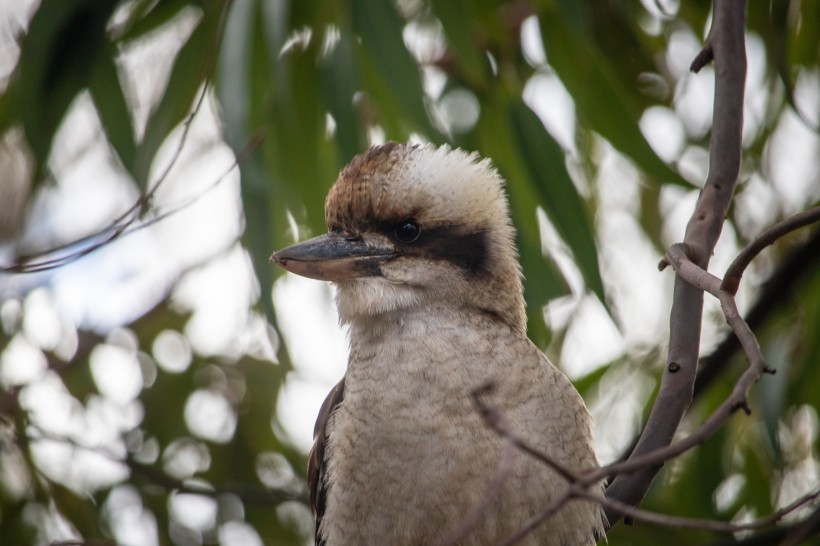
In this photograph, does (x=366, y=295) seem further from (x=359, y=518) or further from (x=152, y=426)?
(x=152, y=426)

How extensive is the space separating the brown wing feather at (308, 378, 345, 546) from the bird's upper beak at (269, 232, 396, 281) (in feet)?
0.67

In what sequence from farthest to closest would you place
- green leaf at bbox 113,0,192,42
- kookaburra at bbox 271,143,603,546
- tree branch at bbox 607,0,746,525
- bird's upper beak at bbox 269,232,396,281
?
1. green leaf at bbox 113,0,192,42
2. bird's upper beak at bbox 269,232,396,281
3. kookaburra at bbox 271,143,603,546
4. tree branch at bbox 607,0,746,525

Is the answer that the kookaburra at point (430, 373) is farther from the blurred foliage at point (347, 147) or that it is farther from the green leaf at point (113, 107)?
the green leaf at point (113, 107)

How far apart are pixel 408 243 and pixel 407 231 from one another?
0.07 ft

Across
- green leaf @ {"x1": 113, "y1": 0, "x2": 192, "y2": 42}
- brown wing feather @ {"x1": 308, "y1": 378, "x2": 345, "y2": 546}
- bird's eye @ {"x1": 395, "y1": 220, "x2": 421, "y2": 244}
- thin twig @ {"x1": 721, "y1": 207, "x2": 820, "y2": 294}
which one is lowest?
brown wing feather @ {"x1": 308, "y1": 378, "x2": 345, "y2": 546}

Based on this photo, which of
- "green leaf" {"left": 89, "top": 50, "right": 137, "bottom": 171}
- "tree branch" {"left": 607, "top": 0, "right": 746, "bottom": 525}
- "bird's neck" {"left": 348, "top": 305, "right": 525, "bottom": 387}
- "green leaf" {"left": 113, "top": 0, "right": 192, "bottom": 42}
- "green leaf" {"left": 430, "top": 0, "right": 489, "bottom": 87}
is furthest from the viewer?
"green leaf" {"left": 113, "top": 0, "right": 192, "bottom": 42}

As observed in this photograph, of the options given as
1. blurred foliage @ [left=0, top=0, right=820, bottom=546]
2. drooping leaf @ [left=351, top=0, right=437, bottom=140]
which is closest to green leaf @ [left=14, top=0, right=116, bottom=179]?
blurred foliage @ [left=0, top=0, right=820, bottom=546]

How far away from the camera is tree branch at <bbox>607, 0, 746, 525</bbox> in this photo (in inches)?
62.8

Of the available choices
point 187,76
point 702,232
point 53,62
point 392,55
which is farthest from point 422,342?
point 53,62

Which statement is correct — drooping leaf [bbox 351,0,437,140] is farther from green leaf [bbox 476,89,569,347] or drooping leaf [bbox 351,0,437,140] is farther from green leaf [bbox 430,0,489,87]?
green leaf [bbox 476,89,569,347]

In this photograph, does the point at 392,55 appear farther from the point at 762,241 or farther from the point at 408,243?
the point at 762,241

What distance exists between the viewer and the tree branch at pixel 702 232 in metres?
1.59

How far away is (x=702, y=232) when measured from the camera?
167 centimetres

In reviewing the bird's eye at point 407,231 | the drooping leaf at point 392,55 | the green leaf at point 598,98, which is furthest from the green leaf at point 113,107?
the green leaf at point 598,98
